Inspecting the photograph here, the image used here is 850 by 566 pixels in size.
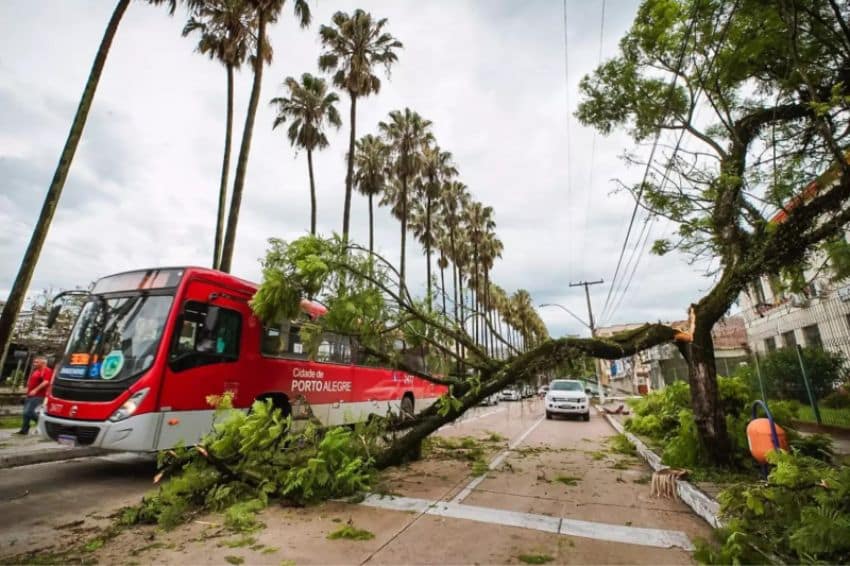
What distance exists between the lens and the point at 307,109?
68.4 ft

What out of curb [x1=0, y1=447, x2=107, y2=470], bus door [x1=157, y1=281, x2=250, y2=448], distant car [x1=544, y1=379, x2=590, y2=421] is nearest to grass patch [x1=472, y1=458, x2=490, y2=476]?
bus door [x1=157, y1=281, x2=250, y2=448]

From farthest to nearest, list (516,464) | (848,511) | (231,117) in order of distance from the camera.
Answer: (231,117) → (516,464) → (848,511)

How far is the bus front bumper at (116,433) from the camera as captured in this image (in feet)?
18.2

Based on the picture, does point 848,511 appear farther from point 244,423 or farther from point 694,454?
point 244,423

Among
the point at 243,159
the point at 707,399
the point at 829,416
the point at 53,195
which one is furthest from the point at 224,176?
the point at 829,416

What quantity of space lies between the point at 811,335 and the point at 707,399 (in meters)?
15.7

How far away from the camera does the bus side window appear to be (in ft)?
20.4

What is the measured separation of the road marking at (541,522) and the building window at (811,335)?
17892 millimetres

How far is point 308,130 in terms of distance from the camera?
69.2 ft

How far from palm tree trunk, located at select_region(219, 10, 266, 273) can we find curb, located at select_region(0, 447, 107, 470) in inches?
257

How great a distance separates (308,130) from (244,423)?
19.3m

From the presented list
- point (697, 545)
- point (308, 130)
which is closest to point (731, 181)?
point (697, 545)

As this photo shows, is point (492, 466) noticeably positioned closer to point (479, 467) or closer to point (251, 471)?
point (479, 467)

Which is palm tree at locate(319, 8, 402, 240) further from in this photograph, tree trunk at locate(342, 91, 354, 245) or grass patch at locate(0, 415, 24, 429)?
grass patch at locate(0, 415, 24, 429)
